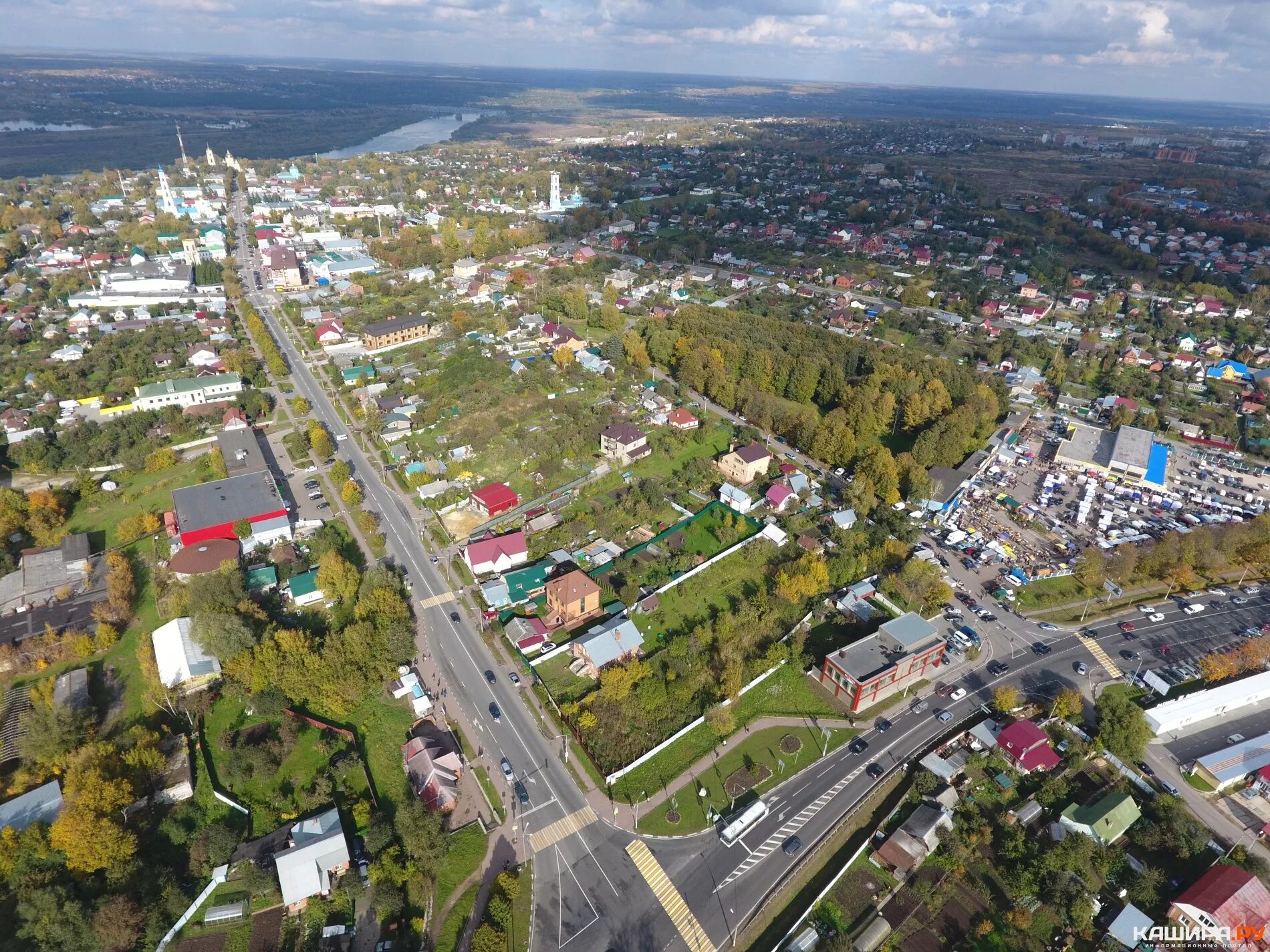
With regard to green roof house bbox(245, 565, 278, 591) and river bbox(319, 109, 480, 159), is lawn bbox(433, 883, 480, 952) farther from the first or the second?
river bbox(319, 109, 480, 159)

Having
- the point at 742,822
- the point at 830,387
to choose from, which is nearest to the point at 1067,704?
the point at 742,822

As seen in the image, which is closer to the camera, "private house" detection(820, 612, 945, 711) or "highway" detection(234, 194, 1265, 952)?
"highway" detection(234, 194, 1265, 952)

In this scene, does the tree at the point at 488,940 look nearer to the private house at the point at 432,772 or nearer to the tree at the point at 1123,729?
the private house at the point at 432,772

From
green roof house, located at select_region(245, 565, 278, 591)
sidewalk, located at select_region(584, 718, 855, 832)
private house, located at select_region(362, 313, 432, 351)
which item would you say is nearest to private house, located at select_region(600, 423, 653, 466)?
green roof house, located at select_region(245, 565, 278, 591)

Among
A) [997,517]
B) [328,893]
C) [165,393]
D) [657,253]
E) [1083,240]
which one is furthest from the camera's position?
[1083,240]

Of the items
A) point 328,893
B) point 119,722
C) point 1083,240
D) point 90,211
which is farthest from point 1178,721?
point 90,211

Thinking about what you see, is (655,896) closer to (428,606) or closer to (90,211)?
(428,606)
